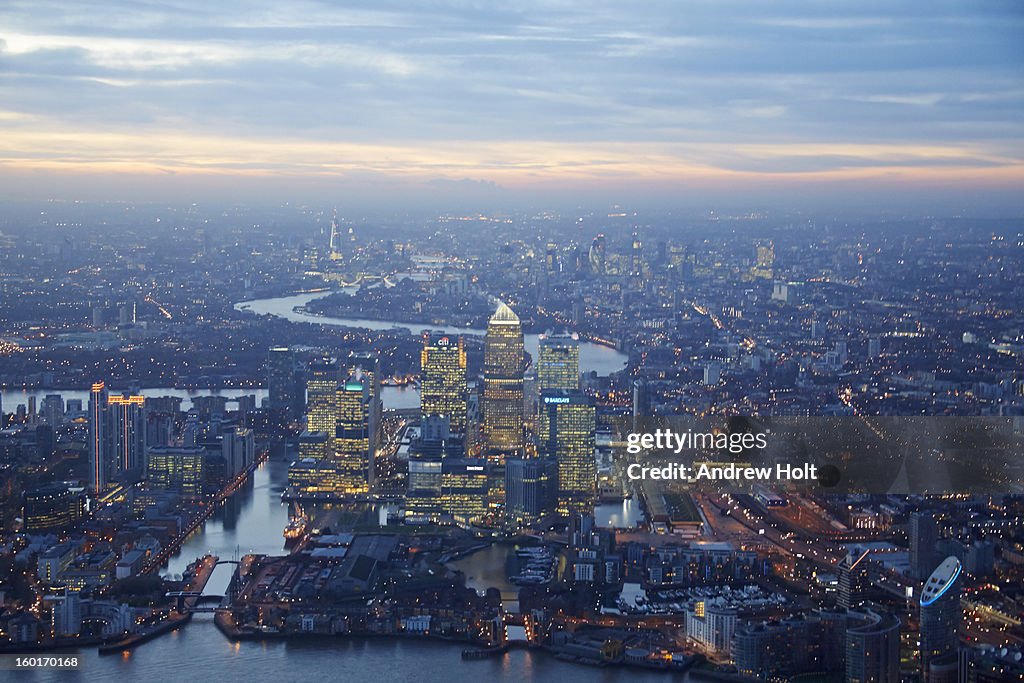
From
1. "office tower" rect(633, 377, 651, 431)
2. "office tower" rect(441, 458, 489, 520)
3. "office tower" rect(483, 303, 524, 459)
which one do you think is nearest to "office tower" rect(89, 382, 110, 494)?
"office tower" rect(441, 458, 489, 520)

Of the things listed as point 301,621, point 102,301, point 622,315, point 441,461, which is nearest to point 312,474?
point 441,461

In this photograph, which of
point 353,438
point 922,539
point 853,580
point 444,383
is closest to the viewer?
point 853,580

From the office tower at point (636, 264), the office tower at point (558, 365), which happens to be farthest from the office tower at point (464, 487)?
the office tower at point (636, 264)

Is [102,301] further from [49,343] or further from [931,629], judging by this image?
[931,629]

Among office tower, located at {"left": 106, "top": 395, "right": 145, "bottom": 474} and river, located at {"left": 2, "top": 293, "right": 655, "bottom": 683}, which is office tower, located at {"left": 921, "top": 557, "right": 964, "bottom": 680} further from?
office tower, located at {"left": 106, "top": 395, "right": 145, "bottom": 474}

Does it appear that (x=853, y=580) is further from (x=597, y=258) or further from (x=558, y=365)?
(x=597, y=258)

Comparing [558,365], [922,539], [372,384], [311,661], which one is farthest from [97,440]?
[922,539]
